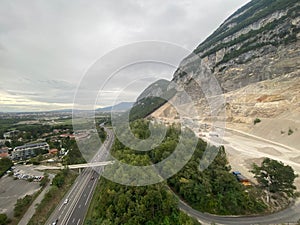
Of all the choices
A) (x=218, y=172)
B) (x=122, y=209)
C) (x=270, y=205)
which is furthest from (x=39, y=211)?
(x=270, y=205)

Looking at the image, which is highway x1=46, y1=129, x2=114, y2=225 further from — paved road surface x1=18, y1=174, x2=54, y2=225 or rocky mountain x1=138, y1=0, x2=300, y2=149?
rocky mountain x1=138, y1=0, x2=300, y2=149

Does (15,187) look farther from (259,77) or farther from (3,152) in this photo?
(259,77)

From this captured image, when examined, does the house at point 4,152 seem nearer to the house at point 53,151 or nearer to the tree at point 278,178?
the house at point 53,151

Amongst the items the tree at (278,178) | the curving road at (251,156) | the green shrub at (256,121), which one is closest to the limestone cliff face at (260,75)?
the green shrub at (256,121)

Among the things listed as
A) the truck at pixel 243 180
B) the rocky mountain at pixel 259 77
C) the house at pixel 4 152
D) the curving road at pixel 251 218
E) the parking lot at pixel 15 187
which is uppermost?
the rocky mountain at pixel 259 77

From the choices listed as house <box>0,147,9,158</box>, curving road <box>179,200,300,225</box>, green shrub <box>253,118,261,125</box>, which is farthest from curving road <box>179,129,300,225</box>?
house <box>0,147,9,158</box>

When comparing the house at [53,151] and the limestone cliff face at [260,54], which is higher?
the limestone cliff face at [260,54]
